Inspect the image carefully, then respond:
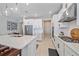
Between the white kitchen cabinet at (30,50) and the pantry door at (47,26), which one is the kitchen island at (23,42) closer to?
the white kitchen cabinet at (30,50)

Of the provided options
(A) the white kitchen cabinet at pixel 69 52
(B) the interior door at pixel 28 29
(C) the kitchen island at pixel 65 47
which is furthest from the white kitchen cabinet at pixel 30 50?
(A) the white kitchen cabinet at pixel 69 52

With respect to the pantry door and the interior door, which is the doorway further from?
the interior door

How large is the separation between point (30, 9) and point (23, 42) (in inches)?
18.6

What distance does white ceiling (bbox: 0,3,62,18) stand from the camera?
67.9 inches

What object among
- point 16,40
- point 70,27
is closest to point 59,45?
point 70,27

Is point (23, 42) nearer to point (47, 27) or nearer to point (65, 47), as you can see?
point (47, 27)

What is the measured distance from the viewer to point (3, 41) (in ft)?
5.78

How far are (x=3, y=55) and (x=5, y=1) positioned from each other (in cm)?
74

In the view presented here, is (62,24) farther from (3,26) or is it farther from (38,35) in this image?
(3,26)

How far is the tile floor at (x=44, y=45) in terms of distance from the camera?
1760mm

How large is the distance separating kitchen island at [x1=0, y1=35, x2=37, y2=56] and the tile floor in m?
0.08

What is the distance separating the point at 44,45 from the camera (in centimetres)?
177

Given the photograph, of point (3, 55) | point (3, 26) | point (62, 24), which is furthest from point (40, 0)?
point (3, 55)

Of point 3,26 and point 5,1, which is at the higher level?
point 5,1
